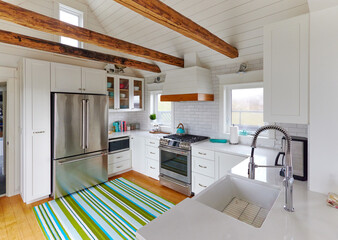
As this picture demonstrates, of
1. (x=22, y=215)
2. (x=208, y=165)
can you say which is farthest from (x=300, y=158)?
(x=22, y=215)

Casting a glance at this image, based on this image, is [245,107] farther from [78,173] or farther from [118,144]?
[78,173]

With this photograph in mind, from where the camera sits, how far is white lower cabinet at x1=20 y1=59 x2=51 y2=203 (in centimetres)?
281

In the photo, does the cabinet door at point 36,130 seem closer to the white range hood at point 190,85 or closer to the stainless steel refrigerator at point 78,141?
the stainless steel refrigerator at point 78,141

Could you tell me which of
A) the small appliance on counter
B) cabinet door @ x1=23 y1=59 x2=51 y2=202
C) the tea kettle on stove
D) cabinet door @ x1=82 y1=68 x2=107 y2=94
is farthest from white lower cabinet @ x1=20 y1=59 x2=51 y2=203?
the small appliance on counter

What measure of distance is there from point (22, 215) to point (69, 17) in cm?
375

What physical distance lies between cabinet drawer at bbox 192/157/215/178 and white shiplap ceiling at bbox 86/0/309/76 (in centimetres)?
182

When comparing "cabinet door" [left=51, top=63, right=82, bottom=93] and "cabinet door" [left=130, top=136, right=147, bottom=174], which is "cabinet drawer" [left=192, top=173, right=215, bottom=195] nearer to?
"cabinet door" [left=130, top=136, right=147, bottom=174]

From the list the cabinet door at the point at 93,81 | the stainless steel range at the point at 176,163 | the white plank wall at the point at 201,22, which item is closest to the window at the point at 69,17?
the white plank wall at the point at 201,22

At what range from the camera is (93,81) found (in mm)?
3545

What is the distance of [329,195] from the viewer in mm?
1207

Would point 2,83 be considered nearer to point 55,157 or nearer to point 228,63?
point 55,157

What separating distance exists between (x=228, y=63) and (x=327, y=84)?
219 centimetres

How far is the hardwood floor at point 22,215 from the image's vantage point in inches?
88.6

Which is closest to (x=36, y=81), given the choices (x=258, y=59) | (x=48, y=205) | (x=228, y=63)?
(x=48, y=205)
